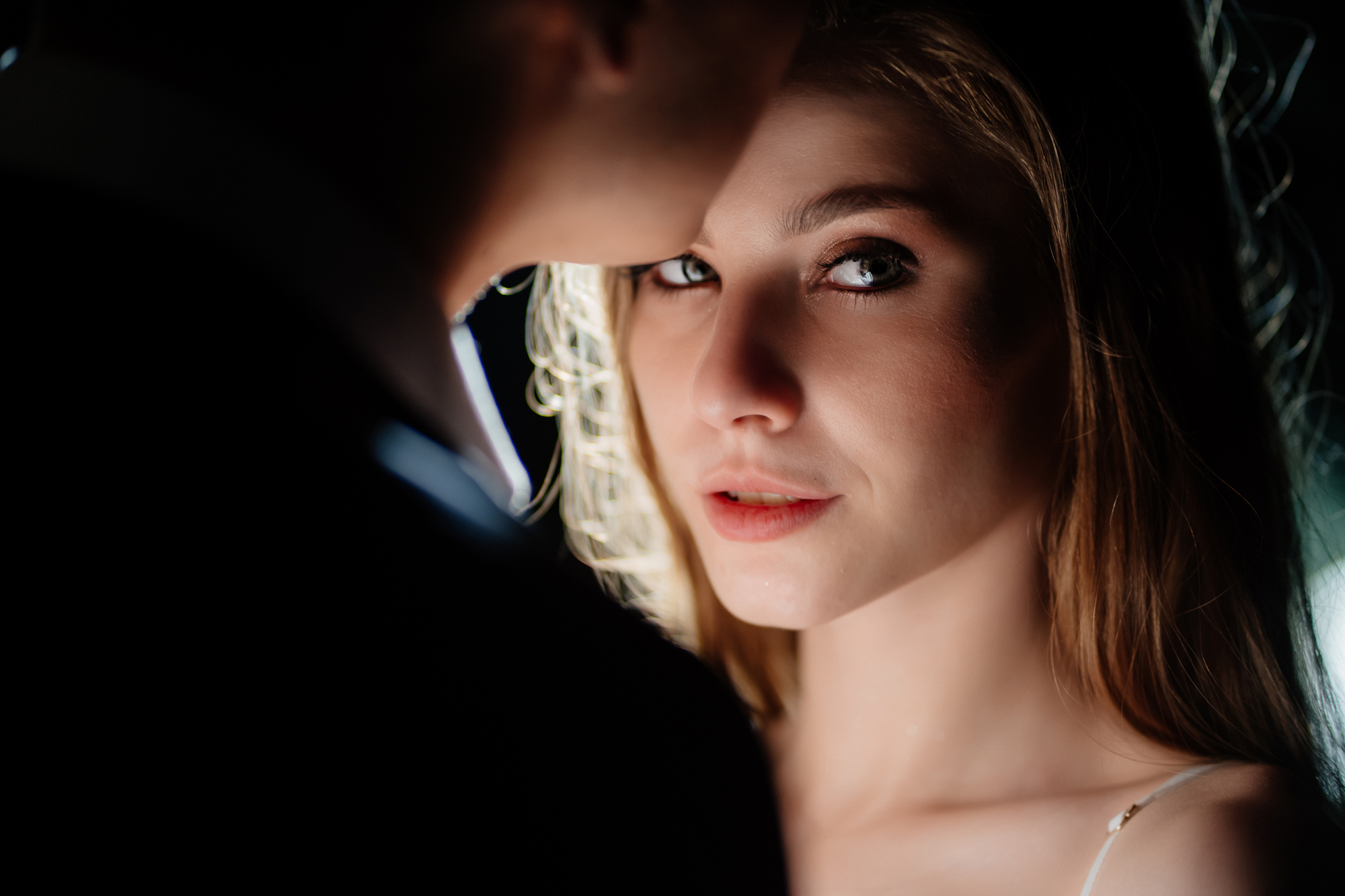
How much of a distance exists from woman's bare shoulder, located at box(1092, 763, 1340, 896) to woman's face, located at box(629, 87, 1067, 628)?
0.35 m

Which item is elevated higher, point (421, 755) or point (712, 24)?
point (712, 24)

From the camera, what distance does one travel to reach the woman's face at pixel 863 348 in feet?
3.33

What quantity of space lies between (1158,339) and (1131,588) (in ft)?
1.00

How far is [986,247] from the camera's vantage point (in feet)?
3.41

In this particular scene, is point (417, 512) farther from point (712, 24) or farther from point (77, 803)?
point (712, 24)

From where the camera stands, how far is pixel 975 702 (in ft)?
3.89

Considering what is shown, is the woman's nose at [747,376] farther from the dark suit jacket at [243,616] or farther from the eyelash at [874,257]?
the dark suit jacket at [243,616]

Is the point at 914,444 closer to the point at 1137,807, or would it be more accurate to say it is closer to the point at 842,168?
the point at 842,168

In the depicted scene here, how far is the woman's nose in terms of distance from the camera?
1.01 m

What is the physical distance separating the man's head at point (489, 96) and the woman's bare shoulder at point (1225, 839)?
31.2 inches

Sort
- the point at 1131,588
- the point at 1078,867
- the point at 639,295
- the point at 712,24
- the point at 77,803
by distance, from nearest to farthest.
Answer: the point at 77,803, the point at 712,24, the point at 1078,867, the point at 1131,588, the point at 639,295

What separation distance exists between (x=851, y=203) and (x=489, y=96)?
0.50 metres

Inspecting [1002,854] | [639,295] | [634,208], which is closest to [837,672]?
[1002,854]

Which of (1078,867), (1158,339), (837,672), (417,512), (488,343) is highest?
(488,343)
